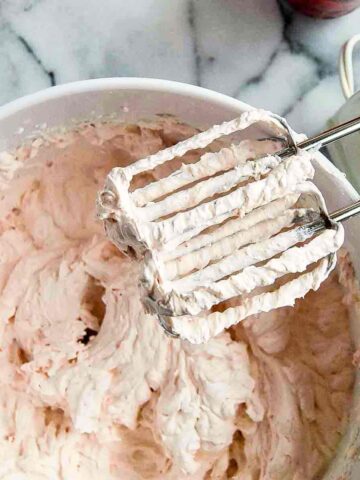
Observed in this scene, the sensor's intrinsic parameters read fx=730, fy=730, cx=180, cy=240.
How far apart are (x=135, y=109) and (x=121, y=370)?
0.97 feet

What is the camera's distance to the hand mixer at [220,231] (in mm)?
585

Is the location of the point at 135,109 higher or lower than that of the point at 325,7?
lower

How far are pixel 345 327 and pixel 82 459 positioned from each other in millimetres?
336

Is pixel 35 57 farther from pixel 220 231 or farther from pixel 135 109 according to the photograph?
pixel 220 231

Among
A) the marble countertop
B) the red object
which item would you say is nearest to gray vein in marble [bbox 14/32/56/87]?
the marble countertop

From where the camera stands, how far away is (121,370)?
83 centimetres

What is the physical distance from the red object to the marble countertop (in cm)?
1

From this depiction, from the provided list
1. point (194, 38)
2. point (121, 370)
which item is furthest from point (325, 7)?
point (121, 370)

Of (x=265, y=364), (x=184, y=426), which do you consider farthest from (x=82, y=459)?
(x=265, y=364)

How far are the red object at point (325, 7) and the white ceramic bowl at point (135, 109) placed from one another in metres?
0.26

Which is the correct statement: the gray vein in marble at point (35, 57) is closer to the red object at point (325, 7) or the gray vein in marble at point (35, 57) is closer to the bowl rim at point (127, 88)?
the bowl rim at point (127, 88)

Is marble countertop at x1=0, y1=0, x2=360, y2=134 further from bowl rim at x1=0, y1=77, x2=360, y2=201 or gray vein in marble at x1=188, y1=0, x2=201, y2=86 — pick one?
bowl rim at x1=0, y1=77, x2=360, y2=201

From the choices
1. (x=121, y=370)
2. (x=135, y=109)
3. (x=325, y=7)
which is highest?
(x=325, y=7)

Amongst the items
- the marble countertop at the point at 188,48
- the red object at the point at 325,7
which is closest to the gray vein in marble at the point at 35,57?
the marble countertop at the point at 188,48
